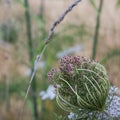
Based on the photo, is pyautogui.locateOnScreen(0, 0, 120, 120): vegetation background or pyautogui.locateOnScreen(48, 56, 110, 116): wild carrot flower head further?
pyautogui.locateOnScreen(0, 0, 120, 120): vegetation background

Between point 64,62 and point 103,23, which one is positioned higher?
point 103,23

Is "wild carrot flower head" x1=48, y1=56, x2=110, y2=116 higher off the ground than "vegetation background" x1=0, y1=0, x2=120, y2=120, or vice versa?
"vegetation background" x1=0, y1=0, x2=120, y2=120

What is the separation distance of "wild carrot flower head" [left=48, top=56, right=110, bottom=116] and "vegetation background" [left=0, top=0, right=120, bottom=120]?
0.11 metres

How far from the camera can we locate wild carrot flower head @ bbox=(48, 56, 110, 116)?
30.7 inches

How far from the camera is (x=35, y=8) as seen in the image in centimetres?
510

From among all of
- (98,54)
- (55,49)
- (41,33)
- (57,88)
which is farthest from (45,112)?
(57,88)

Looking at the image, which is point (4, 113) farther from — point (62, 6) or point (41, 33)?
point (62, 6)

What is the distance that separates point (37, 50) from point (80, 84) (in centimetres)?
21

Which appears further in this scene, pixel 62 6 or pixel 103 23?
pixel 62 6

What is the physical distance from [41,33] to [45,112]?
36cm

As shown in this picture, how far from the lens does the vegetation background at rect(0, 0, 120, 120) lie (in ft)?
5.52

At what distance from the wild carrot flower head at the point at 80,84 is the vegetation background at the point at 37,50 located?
0.11 metres

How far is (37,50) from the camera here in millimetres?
970

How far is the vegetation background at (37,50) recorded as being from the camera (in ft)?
5.52
